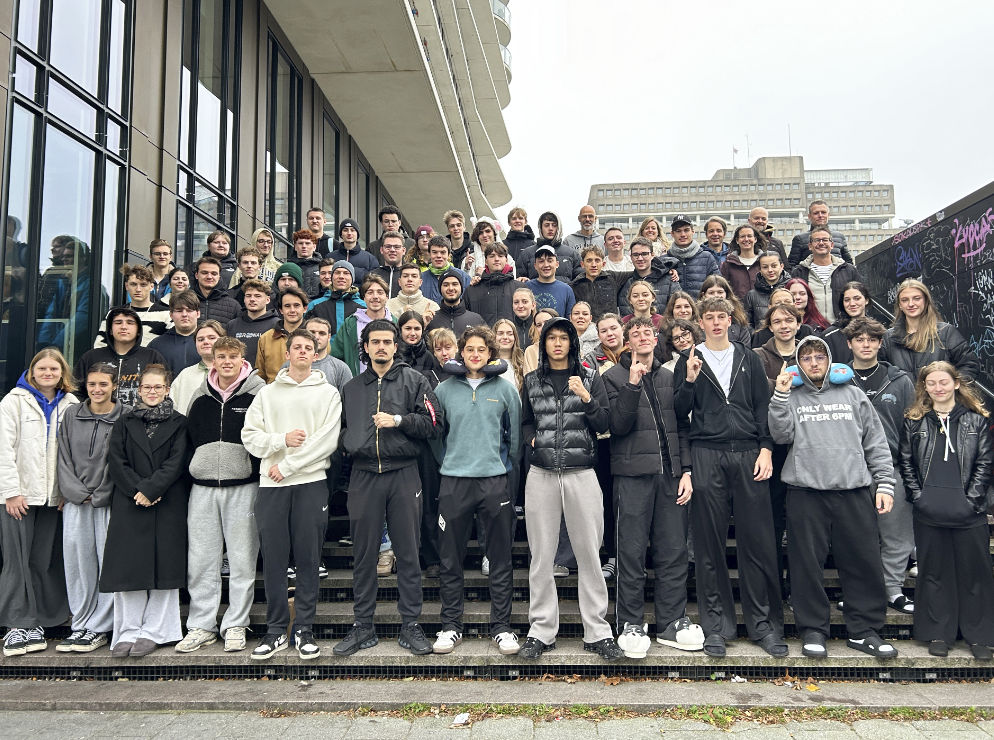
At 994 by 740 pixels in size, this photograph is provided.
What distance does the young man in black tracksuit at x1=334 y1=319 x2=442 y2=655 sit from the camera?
5168 mm

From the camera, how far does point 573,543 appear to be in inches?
202

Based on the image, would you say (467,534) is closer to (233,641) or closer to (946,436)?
(233,641)

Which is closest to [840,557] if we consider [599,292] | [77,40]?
[599,292]

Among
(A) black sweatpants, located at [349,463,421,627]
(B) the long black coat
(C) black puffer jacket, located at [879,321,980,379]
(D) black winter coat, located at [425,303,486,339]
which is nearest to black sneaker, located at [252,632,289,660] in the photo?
(A) black sweatpants, located at [349,463,421,627]

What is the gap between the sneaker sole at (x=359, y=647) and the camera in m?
5.01

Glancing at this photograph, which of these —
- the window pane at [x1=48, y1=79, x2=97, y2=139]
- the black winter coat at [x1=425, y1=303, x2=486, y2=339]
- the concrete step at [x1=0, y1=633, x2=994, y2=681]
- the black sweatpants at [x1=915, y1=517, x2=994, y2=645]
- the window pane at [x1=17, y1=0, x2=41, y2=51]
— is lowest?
the concrete step at [x1=0, y1=633, x2=994, y2=681]

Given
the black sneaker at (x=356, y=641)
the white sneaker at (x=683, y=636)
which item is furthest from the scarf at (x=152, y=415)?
the white sneaker at (x=683, y=636)

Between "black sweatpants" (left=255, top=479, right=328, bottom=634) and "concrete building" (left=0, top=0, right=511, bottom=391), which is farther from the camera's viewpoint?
"concrete building" (left=0, top=0, right=511, bottom=391)

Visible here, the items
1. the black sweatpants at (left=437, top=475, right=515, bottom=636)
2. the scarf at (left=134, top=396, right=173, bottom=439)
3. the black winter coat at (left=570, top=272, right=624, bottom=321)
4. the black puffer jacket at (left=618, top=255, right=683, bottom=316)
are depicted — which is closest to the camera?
the black sweatpants at (left=437, top=475, right=515, bottom=636)

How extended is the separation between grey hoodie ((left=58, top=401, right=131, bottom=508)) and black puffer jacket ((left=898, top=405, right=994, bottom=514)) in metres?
6.37

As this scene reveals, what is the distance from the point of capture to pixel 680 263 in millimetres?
8836

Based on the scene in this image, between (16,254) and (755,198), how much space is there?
143247 mm

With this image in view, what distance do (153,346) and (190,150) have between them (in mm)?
5271

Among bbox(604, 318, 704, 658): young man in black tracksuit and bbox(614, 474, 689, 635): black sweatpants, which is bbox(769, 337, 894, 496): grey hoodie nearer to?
bbox(604, 318, 704, 658): young man in black tracksuit
